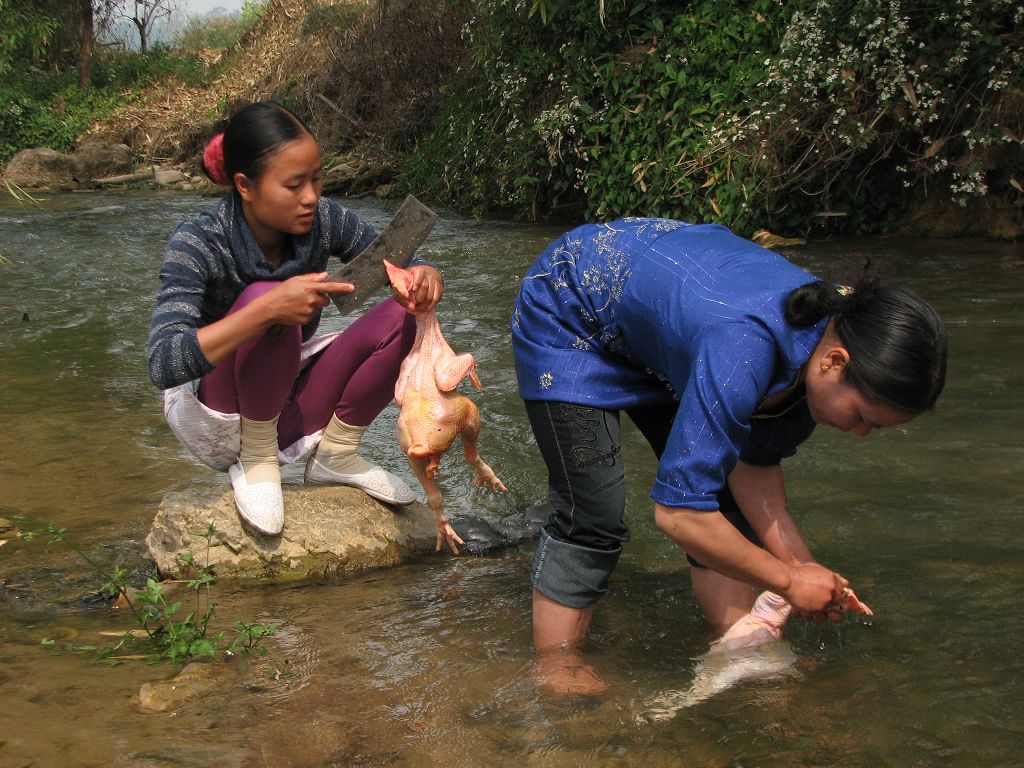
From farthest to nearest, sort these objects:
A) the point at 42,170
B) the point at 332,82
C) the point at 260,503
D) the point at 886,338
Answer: the point at 332,82, the point at 42,170, the point at 260,503, the point at 886,338

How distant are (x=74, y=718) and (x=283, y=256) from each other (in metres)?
1.47

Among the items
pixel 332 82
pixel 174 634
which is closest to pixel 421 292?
pixel 174 634

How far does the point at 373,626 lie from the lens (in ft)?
9.30

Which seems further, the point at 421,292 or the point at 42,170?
the point at 42,170

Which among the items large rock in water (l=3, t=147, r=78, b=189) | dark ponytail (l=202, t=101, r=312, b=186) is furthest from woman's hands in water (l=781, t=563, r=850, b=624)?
large rock in water (l=3, t=147, r=78, b=189)

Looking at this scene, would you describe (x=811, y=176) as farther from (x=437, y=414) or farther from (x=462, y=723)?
(x=462, y=723)

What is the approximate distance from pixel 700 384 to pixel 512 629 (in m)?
1.09

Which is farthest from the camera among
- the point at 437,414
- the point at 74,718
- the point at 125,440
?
the point at 125,440

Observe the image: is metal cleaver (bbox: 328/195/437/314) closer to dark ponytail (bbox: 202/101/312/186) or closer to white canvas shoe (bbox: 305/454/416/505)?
dark ponytail (bbox: 202/101/312/186)

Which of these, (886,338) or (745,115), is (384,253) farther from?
(745,115)

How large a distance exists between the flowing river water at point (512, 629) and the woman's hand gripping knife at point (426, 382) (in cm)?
44

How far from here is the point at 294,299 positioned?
2771mm

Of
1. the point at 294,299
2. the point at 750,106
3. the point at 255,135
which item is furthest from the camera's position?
the point at 750,106

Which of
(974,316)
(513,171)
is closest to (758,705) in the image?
(974,316)
